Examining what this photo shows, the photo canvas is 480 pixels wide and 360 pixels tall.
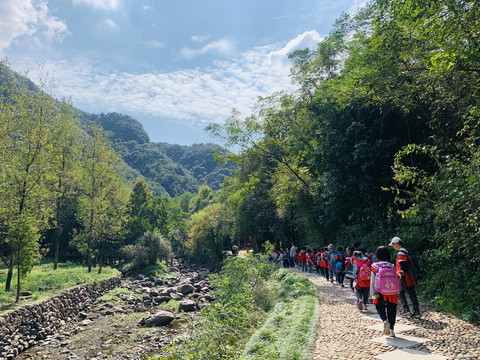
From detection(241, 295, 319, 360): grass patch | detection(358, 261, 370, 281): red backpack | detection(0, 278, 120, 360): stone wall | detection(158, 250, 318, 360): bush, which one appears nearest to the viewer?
detection(241, 295, 319, 360): grass patch

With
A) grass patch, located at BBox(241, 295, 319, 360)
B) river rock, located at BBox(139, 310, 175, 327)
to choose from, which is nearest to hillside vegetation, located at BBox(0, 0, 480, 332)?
grass patch, located at BBox(241, 295, 319, 360)

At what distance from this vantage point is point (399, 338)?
5.78 m

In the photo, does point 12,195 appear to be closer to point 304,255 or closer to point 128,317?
point 128,317

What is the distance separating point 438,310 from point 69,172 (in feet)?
94.1

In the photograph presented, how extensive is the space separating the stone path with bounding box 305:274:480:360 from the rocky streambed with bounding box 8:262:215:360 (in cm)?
491

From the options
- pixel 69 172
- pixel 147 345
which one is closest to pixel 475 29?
pixel 147 345

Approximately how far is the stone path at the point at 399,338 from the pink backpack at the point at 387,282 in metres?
0.88

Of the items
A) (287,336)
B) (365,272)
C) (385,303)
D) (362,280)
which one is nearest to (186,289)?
(362,280)

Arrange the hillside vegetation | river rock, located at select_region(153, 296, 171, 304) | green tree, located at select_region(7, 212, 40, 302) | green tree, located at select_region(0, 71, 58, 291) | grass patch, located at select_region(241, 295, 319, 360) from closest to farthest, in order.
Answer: grass patch, located at select_region(241, 295, 319, 360) < the hillside vegetation < green tree, located at select_region(7, 212, 40, 302) < green tree, located at select_region(0, 71, 58, 291) < river rock, located at select_region(153, 296, 171, 304)

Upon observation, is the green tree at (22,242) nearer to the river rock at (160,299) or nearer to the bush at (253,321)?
the river rock at (160,299)

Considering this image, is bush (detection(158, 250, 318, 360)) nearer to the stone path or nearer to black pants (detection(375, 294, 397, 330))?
the stone path

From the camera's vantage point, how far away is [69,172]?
1064 inches

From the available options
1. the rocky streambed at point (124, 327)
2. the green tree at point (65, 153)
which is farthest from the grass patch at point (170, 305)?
the green tree at point (65, 153)

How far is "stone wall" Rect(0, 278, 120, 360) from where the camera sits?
1339cm
